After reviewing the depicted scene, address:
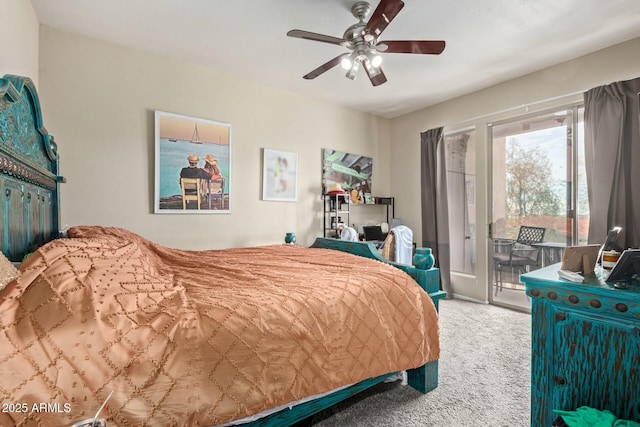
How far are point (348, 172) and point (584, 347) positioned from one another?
12.3 feet

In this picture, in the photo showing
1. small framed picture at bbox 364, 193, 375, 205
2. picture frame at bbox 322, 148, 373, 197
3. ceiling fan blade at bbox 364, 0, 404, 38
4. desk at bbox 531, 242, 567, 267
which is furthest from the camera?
small framed picture at bbox 364, 193, 375, 205

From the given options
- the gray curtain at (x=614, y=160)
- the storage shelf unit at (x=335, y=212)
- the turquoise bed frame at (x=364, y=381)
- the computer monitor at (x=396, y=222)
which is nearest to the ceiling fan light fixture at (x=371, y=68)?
the turquoise bed frame at (x=364, y=381)

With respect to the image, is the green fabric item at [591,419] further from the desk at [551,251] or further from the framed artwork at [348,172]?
the framed artwork at [348,172]

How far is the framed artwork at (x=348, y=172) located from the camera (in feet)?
14.4

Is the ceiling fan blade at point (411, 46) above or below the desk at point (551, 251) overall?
above

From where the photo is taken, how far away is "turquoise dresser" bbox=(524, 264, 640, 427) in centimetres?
102

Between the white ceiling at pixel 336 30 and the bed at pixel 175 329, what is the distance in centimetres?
123

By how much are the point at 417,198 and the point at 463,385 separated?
3.09 meters

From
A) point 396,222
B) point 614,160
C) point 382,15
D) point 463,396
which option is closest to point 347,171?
point 396,222

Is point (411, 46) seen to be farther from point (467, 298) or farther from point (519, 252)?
point (467, 298)

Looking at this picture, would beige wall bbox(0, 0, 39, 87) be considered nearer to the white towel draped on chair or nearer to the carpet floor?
the carpet floor

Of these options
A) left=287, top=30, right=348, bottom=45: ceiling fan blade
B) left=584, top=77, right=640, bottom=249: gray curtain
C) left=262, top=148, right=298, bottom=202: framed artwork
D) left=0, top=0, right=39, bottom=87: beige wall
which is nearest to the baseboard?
left=584, top=77, right=640, bottom=249: gray curtain

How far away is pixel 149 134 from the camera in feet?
10.1

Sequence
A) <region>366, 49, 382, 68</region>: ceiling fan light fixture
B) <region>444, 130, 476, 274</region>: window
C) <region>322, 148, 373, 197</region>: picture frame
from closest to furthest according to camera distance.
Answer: <region>366, 49, 382, 68</region>: ceiling fan light fixture → <region>444, 130, 476, 274</region>: window → <region>322, 148, 373, 197</region>: picture frame
